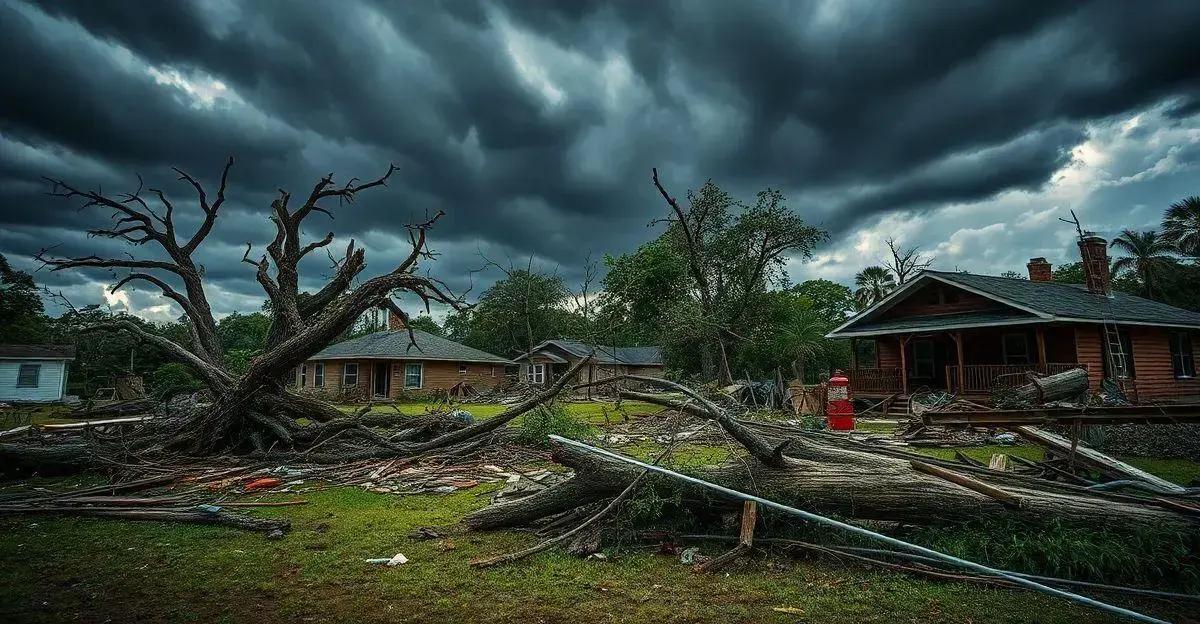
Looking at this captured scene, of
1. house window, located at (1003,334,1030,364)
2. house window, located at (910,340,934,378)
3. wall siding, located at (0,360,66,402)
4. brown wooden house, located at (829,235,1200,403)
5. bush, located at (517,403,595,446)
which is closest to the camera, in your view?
bush, located at (517,403,595,446)

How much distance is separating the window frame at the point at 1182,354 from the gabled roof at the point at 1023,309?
86cm

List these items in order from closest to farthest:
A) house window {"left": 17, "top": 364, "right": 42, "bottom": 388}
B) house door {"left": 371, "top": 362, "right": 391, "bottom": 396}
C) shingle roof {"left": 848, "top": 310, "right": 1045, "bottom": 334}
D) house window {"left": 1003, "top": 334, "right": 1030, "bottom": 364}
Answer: shingle roof {"left": 848, "top": 310, "right": 1045, "bottom": 334}, house window {"left": 1003, "top": 334, "right": 1030, "bottom": 364}, house window {"left": 17, "top": 364, "right": 42, "bottom": 388}, house door {"left": 371, "top": 362, "right": 391, "bottom": 396}

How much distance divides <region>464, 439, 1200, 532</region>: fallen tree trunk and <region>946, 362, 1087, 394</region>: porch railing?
1364 centimetres

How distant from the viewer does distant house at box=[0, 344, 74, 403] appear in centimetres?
2895

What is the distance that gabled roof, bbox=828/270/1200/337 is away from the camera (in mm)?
16172

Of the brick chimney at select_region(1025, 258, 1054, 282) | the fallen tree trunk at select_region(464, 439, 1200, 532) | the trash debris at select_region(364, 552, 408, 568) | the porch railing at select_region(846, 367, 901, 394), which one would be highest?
the brick chimney at select_region(1025, 258, 1054, 282)

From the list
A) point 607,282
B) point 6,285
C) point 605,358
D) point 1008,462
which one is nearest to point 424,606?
point 1008,462

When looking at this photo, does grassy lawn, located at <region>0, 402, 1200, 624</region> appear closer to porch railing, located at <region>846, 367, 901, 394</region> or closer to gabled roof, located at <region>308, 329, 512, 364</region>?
porch railing, located at <region>846, 367, 901, 394</region>

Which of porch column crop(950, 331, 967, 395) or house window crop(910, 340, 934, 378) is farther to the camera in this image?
house window crop(910, 340, 934, 378)

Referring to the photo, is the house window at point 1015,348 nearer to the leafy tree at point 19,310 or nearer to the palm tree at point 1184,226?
the palm tree at point 1184,226

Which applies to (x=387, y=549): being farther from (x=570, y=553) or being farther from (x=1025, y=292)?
(x=1025, y=292)

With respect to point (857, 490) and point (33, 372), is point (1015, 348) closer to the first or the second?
point (857, 490)

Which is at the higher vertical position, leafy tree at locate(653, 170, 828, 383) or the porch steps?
leafy tree at locate(653, 170, 828, 383)

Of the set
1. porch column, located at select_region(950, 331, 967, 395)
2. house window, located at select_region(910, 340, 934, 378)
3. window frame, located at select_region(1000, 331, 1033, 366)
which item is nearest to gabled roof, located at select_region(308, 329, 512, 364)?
house window, located at select_region(910, 340, 934, 378)
